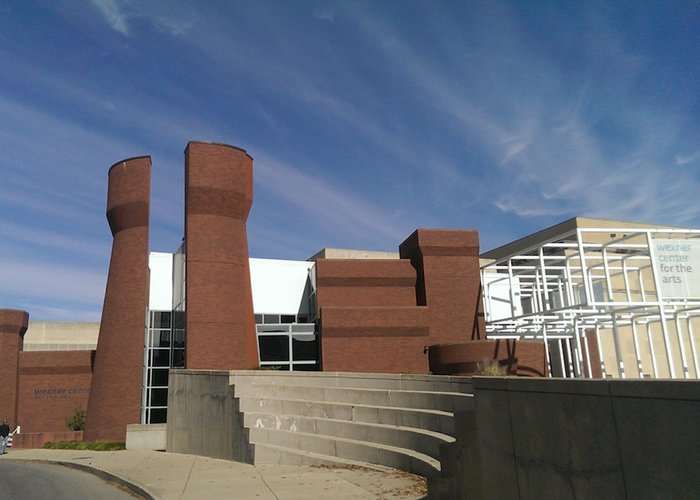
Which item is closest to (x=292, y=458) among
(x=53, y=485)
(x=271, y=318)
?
(x=53, y=485)

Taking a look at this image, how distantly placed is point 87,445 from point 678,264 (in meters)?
26.4

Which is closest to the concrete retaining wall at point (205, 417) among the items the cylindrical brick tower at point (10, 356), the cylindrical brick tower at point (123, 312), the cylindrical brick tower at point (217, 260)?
the cylindrical brick tower at point (217, 260)

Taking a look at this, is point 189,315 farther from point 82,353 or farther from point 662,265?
point 662,265

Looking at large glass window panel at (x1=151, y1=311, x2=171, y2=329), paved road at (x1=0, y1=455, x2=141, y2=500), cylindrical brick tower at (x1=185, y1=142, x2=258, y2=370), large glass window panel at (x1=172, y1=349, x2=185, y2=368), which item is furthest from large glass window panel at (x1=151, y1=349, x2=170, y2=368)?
paved road at (x1=0, y1=455, x2=141, y2=500)

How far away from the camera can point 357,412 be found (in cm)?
1375

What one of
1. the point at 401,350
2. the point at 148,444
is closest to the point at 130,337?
the point at 148,444

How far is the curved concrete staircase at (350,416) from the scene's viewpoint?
1110 centimetres

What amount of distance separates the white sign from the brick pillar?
10710 mm

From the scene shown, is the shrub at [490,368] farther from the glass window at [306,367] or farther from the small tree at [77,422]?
the small tree at [77,422]

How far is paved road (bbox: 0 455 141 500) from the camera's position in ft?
40.8

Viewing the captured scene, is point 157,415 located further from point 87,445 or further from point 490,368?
point 490,368

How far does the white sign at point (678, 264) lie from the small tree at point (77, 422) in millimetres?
29441

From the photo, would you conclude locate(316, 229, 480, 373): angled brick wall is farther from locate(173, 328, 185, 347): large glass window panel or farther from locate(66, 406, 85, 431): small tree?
locate(66, 406, 85, 431): small tree

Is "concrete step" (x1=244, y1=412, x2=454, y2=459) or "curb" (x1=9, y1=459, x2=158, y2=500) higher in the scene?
"concrete step" (x1=244, y1=412, x2=454, y2=459)
